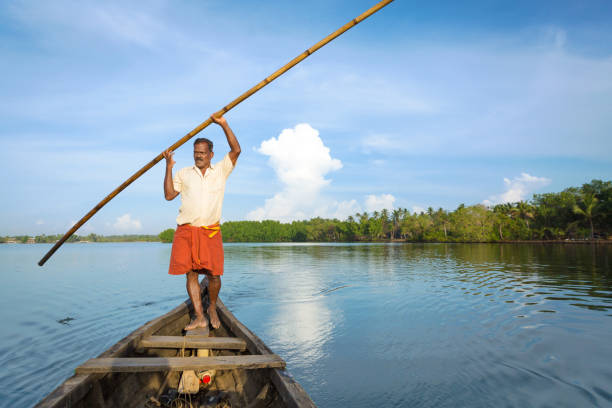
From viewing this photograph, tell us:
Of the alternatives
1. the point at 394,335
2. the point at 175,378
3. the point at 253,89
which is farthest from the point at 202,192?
the point at 394,335

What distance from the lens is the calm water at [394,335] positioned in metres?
3.72

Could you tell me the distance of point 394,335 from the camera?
18.7 ft

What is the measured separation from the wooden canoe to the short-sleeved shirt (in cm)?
107

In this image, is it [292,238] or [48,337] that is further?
[292,238]

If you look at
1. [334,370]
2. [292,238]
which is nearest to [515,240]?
[334,370]

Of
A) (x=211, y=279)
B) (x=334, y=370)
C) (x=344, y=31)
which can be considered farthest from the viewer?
(x=334, y=370)

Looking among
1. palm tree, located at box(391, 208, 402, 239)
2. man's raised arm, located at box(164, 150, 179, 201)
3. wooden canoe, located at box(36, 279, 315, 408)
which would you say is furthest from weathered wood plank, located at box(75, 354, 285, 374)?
palm tree, located at box(391, 208, 402, 239)

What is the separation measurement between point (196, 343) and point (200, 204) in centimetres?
121

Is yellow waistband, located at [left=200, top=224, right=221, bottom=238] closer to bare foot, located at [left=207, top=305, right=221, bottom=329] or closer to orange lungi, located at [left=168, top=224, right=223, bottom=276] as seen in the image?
orange lungi, located at [left=168, top=224, right=223, bottom=276]

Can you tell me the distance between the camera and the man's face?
3.12 meters

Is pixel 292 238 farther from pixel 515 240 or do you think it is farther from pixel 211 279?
pixel 211 279

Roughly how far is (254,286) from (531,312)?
8.32m

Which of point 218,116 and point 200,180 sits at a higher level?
point 218,116

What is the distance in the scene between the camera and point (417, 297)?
8859mm
